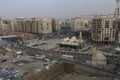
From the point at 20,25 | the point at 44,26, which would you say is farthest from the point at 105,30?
the point at 20,25

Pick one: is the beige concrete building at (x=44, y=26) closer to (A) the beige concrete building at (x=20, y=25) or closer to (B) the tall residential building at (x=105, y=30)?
(A) the beige concrete building at (x=20, y=25)

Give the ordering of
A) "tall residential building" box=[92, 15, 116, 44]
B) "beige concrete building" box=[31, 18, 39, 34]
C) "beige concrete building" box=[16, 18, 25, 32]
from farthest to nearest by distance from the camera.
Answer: "beige concrete building" box=[16, 18, 25, 32]
"beige concrete building" box=[31, 18, 39, 34]
"tall residential building" box=[92, 15, 116, 44]

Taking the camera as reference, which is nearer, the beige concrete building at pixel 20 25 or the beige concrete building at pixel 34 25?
the beige concrete building at pixel 34 25

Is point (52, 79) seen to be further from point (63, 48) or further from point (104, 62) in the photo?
point (63, 48)

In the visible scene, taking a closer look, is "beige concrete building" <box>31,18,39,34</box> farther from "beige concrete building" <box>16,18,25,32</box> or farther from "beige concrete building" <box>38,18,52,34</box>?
"beige concrete building" <box>16,18,25,32</box>

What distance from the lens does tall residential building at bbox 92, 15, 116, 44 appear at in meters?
15.9

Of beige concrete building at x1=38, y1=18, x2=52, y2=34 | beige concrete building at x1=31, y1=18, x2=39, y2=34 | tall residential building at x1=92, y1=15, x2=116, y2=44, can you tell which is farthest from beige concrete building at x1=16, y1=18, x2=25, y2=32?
tall residential building at x1=92, y1=15, x2=116, y2=44

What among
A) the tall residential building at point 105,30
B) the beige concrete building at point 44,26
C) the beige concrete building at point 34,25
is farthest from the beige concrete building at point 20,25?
the tall residential building at point 105,30

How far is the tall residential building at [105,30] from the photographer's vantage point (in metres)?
15.9

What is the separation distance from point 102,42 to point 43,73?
10.0 meters

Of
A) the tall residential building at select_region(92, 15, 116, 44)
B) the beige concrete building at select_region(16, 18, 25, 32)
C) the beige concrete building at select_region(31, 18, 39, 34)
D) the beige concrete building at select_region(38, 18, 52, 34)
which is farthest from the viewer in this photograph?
the beige concrete building at select_region(16, 18, 25, 32)

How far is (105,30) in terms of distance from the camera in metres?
16.1

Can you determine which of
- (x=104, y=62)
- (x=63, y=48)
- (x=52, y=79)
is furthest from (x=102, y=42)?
(x=52, y=79)

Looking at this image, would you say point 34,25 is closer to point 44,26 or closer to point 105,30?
point 44,26
